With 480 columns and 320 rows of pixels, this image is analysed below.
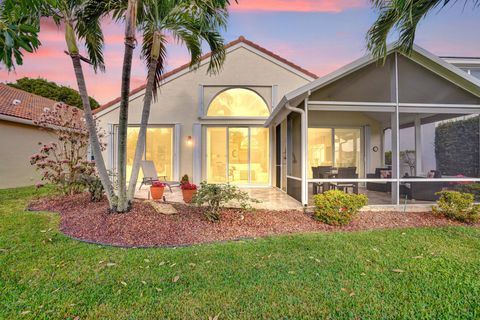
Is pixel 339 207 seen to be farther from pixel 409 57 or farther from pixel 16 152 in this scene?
pixel 16 152

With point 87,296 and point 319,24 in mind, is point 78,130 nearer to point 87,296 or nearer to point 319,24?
point 87,296

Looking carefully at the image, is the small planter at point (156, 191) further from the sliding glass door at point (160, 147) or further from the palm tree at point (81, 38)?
the sliding glass door at point (160, 147)

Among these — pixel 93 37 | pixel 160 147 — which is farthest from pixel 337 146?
pixel 93 37

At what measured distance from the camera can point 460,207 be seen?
5.98 meters

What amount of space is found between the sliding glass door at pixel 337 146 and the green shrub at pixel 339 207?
17.5 feet

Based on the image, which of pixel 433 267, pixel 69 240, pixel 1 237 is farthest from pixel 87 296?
pixel 433 267

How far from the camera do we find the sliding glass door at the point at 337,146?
11.0 meters

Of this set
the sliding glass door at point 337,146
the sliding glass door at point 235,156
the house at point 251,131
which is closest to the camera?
the house at point 251,131

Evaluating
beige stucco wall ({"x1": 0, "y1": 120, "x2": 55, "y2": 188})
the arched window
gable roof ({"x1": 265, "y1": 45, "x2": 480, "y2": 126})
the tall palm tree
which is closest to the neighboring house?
beige stucco wall ({"x1": 0, "y1": 120, "x2": 55, "y2": 188})

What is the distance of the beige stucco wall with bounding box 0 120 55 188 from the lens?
11.4 metres

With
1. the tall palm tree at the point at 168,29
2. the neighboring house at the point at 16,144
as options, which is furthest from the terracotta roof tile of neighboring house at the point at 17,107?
the tall palm tree at the point at 168,29

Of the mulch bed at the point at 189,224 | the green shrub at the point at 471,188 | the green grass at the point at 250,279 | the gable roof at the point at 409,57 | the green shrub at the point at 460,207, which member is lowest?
the green grass at the point at 250,279

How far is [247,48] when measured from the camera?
39.8ft

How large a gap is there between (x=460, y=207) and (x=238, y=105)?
9108mm
